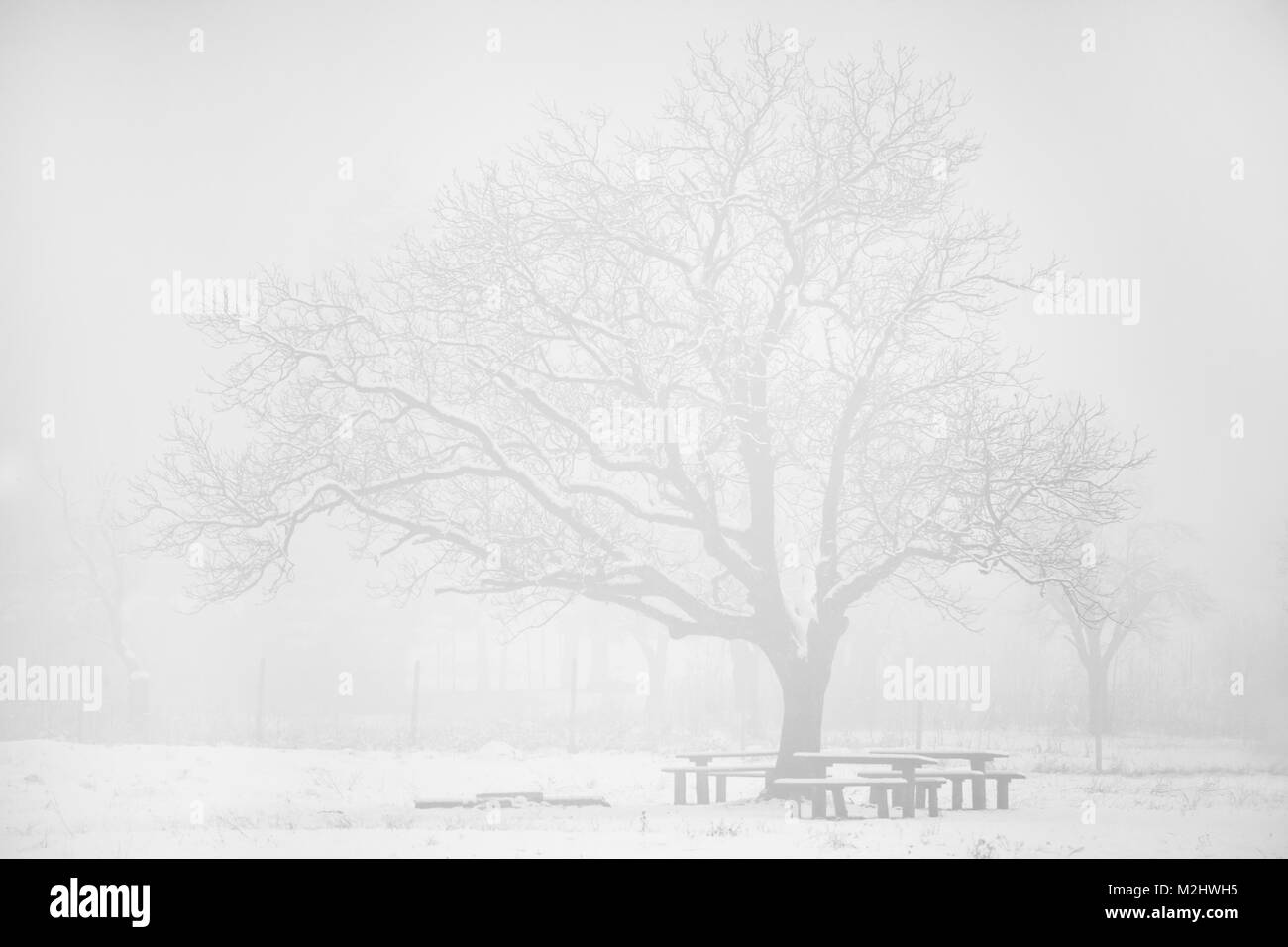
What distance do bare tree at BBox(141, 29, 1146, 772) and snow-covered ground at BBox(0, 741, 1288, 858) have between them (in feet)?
12.3

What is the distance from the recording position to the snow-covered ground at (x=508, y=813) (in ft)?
46.4

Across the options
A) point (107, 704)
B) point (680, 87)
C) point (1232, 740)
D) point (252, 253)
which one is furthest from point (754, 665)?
point (252, 253)

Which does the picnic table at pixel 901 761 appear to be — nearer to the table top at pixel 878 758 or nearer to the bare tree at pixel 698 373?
the table top at pixel 878 758

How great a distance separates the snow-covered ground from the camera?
14148 millimetres

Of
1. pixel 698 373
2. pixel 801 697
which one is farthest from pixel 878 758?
pixel 698 373

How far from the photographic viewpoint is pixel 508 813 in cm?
1866

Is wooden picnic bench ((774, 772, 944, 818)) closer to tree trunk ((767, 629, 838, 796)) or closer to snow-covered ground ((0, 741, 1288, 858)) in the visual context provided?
snow-covered ground ((0, 741, 1288, 858))

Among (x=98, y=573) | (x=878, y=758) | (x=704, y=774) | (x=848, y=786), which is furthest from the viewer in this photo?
(x=98, y=573)

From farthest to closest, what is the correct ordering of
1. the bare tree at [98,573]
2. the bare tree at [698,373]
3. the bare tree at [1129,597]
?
the bare tree at [98,573] < the bare tree at [1129,597] < the bare tree at [698,373]

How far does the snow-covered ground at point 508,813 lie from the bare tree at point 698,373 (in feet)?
12.3

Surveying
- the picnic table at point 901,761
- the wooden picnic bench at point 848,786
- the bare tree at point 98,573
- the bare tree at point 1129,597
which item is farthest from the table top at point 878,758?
the bare tree at point 98,573

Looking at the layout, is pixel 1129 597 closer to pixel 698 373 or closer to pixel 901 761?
pixel 698 373

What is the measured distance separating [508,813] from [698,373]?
27.4ft
